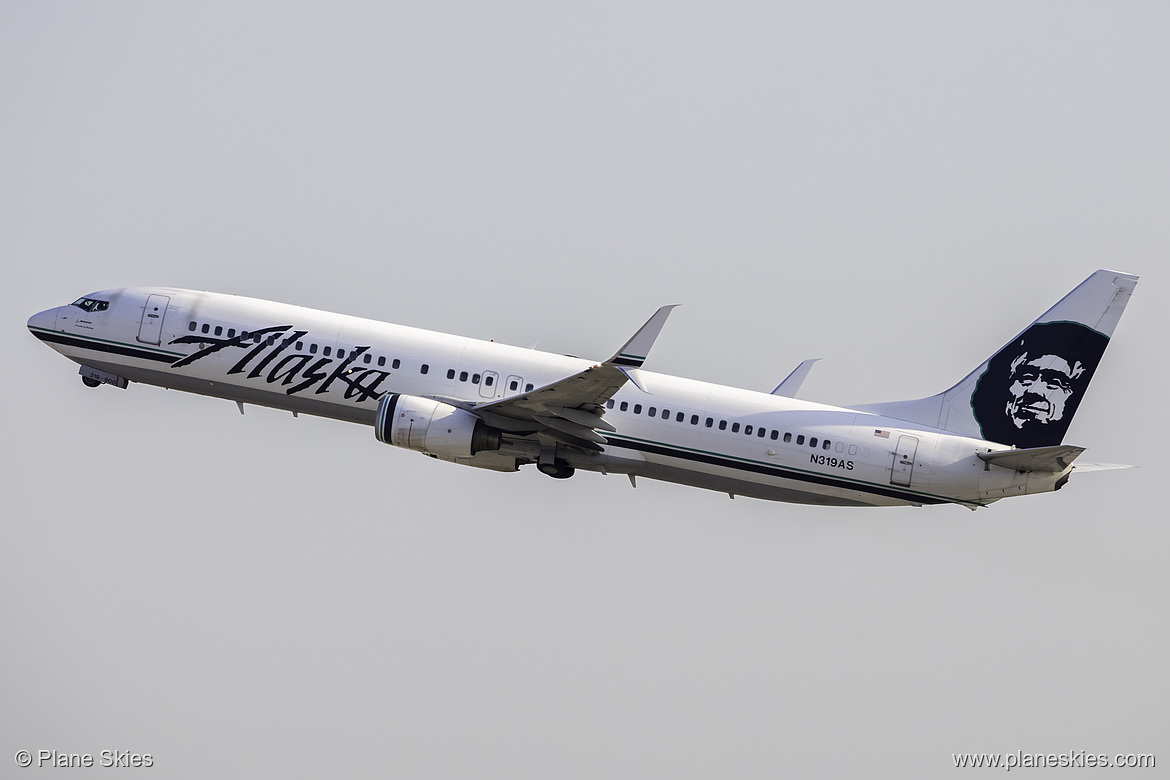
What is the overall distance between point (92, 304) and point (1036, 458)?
105ft

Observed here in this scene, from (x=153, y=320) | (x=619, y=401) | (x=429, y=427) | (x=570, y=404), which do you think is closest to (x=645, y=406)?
(x=619, y=401)

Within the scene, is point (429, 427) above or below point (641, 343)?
below

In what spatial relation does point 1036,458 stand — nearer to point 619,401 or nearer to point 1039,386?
point 1039,386

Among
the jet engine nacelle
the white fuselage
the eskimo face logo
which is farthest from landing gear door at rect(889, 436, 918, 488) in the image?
the jet engine nacelle

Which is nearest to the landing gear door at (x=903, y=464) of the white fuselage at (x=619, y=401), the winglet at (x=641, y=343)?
the white fuselage at (x=619, y=401)

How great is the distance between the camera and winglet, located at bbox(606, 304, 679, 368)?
36500 mm

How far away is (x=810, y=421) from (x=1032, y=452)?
22.7 ft

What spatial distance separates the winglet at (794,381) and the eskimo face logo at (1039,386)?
20.1 ft

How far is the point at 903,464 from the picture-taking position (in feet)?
139

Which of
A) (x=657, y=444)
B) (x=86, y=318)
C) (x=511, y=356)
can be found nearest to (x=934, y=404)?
(x=657, y=444)

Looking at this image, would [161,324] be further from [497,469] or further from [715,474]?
[715,474]

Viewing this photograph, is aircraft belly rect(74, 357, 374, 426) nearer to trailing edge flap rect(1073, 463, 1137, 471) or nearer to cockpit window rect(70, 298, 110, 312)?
cockpit window rect(70, 298, 110, 312)

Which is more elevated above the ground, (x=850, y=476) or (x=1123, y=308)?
(x=1123, y=308)

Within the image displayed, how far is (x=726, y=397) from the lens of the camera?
4284 centimetres
